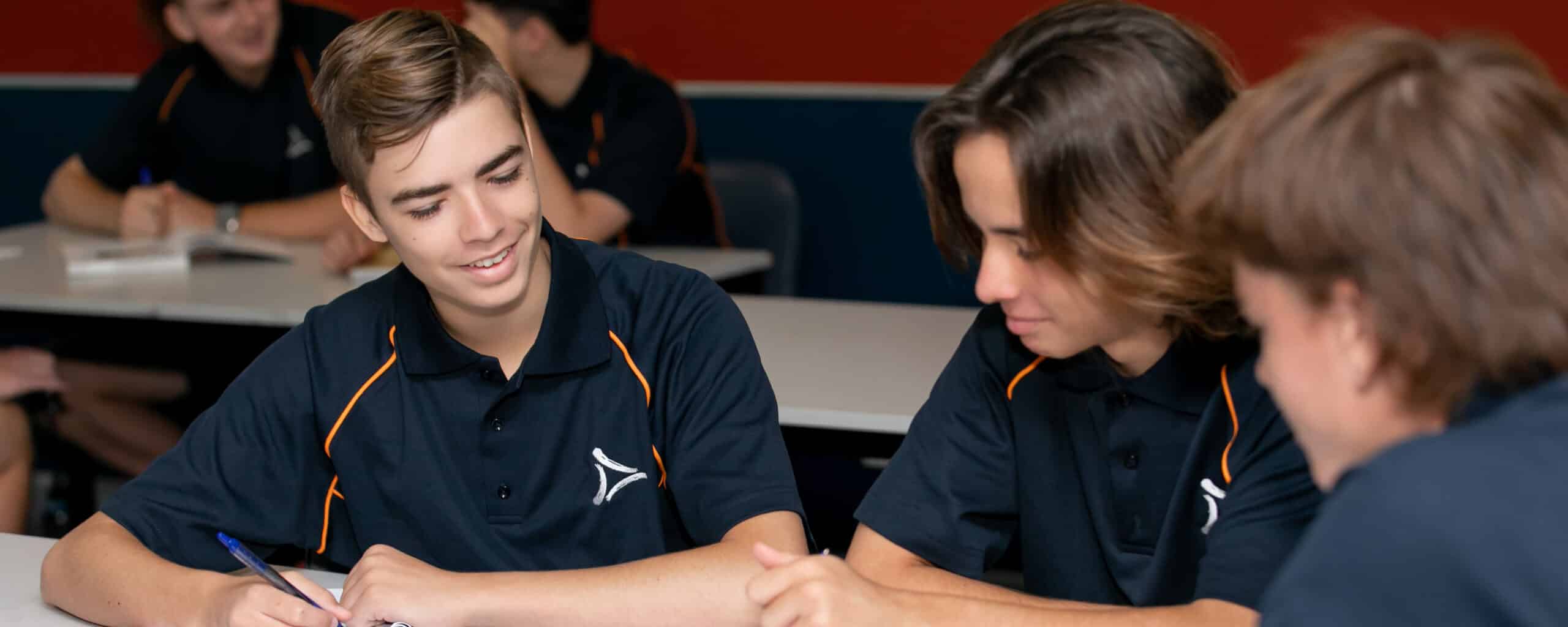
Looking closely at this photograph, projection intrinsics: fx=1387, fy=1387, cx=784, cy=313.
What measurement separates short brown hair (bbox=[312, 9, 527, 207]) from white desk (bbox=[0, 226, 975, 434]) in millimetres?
609

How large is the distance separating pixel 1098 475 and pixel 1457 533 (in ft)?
2.14

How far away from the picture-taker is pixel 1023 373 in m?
1.31

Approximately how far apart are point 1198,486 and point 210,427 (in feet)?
3.10

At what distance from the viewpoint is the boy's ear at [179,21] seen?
294cm

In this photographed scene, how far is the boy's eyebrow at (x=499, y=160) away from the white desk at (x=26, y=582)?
1.30 ft

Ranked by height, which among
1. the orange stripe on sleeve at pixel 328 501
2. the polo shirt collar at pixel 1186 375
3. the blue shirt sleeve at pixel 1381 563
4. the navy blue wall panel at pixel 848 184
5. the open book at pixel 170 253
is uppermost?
the blue shirt sleeve at pixel 1381 563

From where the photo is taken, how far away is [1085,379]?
1.27 m

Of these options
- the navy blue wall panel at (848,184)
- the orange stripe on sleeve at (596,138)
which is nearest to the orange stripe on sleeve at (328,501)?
the orange stripe on sleeve at (596,138)

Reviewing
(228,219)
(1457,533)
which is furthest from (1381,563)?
(228,219)

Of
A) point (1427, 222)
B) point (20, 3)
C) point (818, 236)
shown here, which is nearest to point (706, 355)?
point (1427, 222)

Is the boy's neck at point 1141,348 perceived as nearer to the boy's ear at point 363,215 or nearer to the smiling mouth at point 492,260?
the smiling mouth at point 492,260

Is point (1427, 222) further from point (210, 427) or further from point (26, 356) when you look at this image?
point (26, 356)

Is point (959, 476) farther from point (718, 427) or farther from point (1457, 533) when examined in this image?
point (1457, 533)

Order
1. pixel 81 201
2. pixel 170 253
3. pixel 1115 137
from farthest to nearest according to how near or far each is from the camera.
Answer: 1. pixel 81 201
2. pixel 170 253
3. pixel 1115 137
